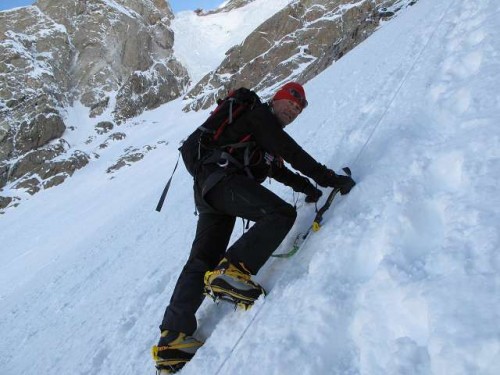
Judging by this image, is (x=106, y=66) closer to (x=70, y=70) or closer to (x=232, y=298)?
(x=70, y=70)

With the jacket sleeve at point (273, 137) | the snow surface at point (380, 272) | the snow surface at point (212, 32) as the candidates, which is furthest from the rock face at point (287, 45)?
the jacket sleeve at point (273, 137)

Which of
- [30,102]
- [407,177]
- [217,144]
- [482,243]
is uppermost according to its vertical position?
[217,144]

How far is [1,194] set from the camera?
50438 millimetres

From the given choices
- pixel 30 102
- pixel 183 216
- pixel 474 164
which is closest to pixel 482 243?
pixel 474 164

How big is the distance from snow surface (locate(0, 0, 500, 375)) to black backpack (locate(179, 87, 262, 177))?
47.9 inches

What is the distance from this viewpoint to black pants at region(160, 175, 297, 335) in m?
3.58

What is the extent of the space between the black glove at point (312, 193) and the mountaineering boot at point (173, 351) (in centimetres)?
210

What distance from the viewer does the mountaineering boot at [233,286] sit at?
11.0ft

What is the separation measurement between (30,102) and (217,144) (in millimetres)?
73255

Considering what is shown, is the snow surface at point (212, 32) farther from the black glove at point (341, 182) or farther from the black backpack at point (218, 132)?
the black glove at point (341, 182)

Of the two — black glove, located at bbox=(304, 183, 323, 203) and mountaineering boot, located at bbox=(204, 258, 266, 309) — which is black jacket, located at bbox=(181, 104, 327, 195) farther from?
mountaineering boot, located at bbox=(204, 258, 266, 309)

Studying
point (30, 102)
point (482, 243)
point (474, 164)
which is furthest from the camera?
point (30, 102)

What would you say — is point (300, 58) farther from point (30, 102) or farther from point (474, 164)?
point (474, 164)

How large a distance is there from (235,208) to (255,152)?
26.8 inches
